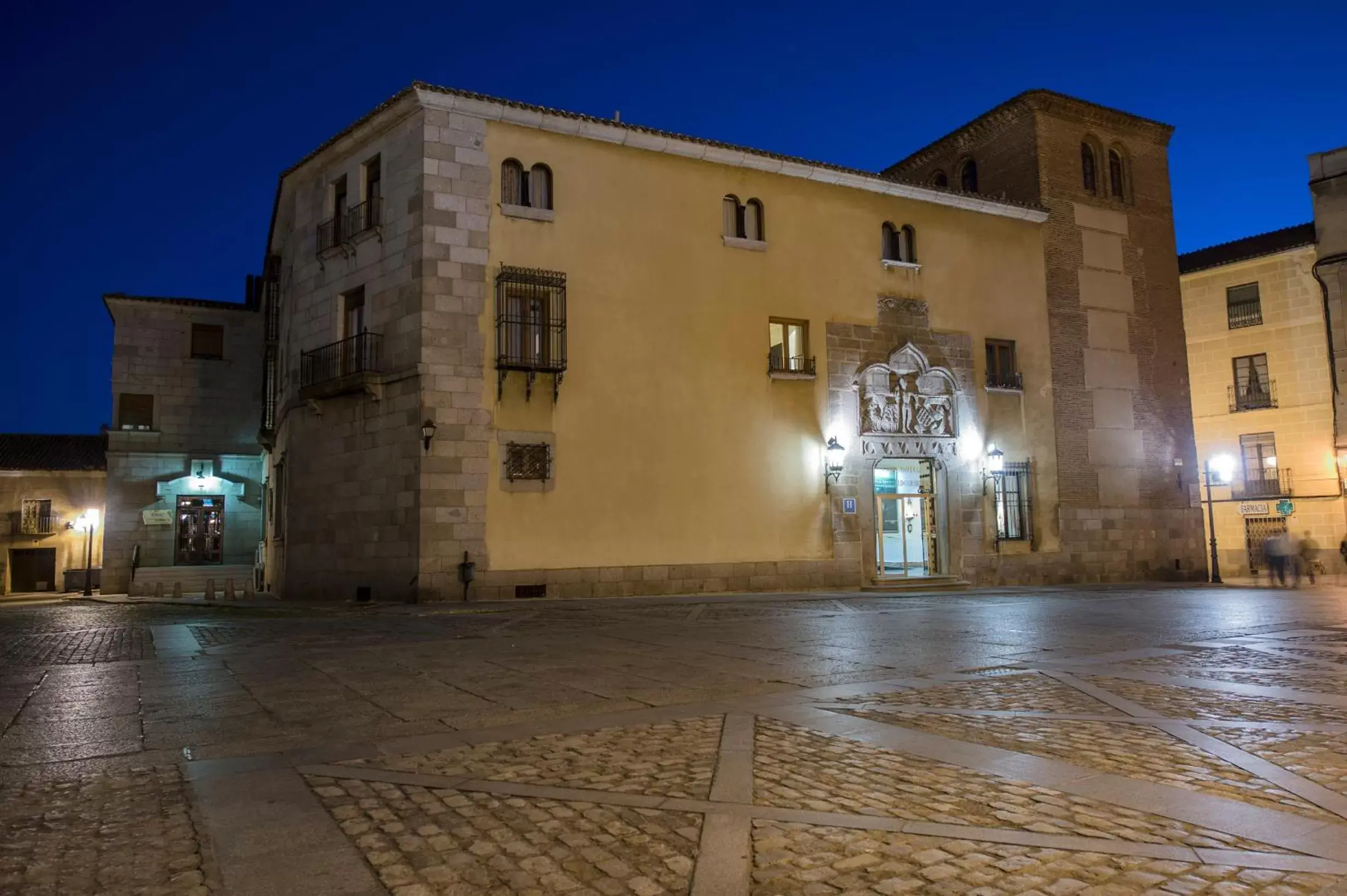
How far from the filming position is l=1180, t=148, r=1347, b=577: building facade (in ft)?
103

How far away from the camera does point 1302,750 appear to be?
515 cm

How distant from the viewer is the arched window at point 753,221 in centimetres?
2191

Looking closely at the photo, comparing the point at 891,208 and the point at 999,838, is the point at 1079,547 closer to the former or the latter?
the point at 891,208

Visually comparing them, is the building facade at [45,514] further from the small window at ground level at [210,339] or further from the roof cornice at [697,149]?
the roof cornice at [697,149]

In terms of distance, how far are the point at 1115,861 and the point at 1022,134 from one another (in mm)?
26278

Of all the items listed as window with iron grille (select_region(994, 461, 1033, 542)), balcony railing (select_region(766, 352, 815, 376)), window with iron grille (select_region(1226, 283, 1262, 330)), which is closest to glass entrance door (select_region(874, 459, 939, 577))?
window with iron grille (select_region(994, 461, 1033, 542))

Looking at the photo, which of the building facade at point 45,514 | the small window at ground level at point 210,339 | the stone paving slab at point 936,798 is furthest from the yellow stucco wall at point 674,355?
the building facade at point 45,514

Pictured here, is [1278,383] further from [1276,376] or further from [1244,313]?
[1244,313]

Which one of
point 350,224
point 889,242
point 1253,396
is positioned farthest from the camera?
point 1253,396

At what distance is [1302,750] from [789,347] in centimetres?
1768

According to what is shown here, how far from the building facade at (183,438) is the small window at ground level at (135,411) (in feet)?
0.08

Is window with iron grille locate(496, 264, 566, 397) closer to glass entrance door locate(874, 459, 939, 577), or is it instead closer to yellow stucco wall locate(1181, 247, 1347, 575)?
glass entrance door locate(874, 459, 939, 577)

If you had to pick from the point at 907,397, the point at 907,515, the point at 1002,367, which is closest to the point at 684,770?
the point at 907,397

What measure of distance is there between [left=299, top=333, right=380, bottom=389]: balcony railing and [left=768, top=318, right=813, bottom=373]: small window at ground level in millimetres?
8947
